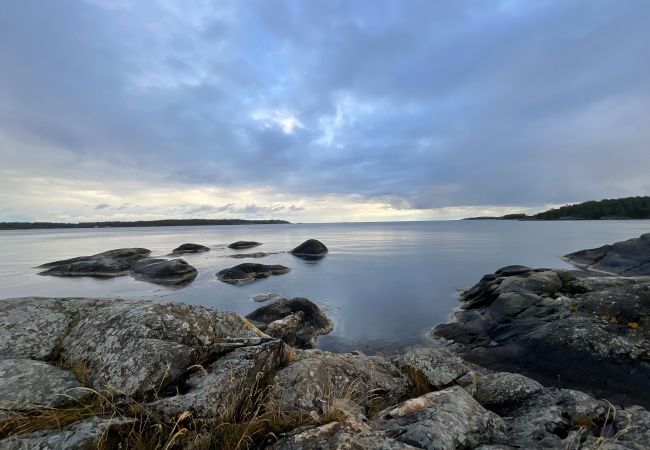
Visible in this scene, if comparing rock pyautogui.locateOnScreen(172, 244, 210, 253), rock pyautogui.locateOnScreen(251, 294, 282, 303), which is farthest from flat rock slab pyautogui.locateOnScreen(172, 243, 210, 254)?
rock pyautogui.locateOnScreen(251, 294, 282, 303)

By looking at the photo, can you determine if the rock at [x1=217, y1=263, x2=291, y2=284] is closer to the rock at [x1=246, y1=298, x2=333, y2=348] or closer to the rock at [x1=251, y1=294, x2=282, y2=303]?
the rock at [x1=251, y1=294, x2=282, y2=303]

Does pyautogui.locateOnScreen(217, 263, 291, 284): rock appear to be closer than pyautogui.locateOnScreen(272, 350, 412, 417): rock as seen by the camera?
No

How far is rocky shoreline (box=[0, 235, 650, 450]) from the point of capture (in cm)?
380

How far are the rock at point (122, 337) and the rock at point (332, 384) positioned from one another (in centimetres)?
107

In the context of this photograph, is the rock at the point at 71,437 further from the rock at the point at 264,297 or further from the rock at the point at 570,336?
the rock at the point at 264,297

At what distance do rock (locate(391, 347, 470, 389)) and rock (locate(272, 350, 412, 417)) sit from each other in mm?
254

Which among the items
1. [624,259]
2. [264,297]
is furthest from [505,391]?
[624,259]

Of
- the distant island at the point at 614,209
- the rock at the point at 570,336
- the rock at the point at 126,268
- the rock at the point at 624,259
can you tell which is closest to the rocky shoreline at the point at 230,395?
the rock at the point at 570,336

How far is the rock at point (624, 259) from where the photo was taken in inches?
1171

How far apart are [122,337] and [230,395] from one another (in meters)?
2.00

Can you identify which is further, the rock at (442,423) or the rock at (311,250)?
the rock at (311,250)

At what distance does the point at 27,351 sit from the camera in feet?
16.4

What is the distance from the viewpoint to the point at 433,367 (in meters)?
6.73

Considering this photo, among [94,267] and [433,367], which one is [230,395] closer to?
[433,367]
